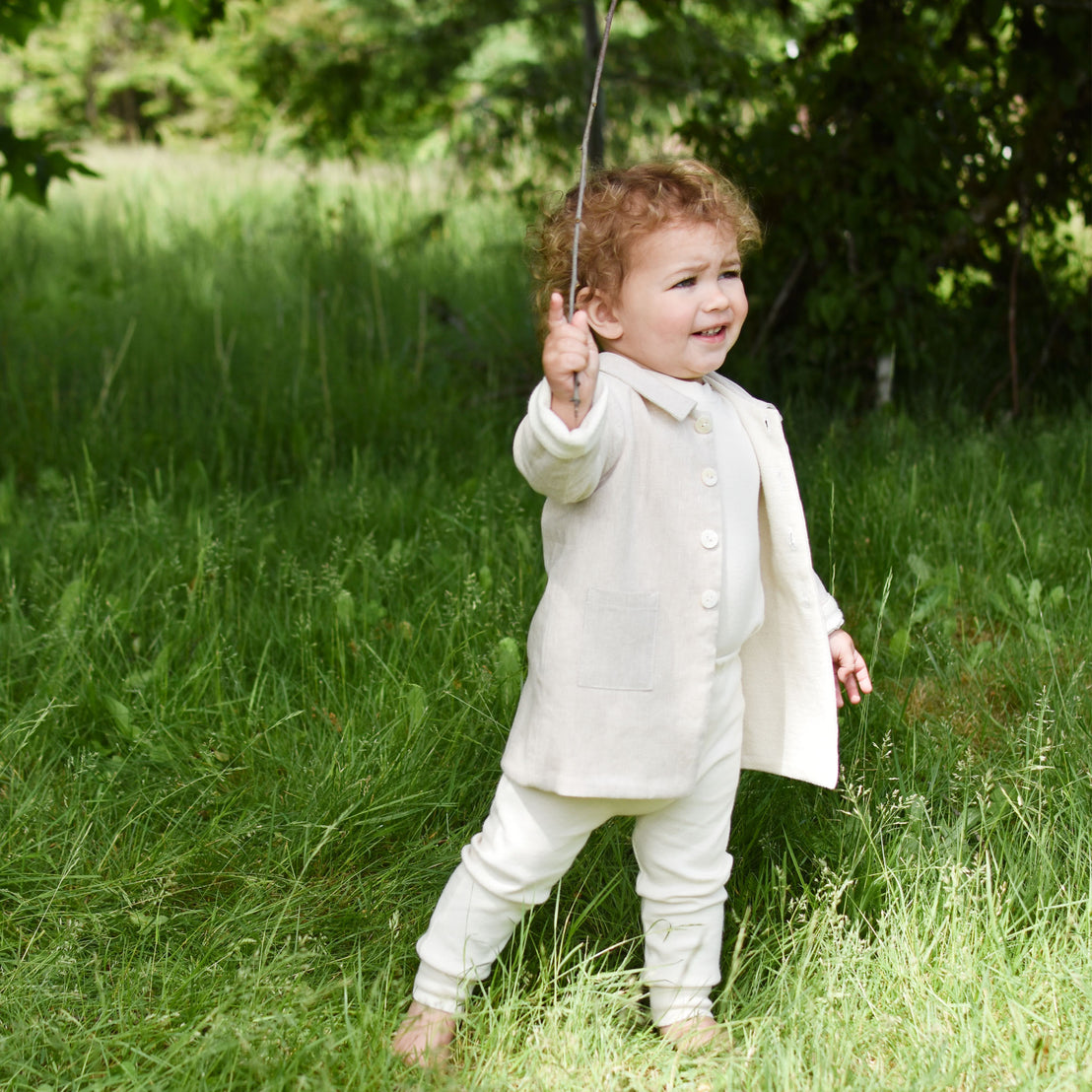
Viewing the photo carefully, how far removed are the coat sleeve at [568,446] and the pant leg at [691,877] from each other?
1.35 ft

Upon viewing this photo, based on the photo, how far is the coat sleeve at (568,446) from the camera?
1607 millimetres

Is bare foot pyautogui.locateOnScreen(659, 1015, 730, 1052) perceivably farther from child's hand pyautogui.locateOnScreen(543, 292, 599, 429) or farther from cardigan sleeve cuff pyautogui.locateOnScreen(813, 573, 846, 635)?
child's hand pyautogui.locateOnScreen(543, 292, 599, 429)

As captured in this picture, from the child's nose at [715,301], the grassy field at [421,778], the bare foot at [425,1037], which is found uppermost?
the child's nose at [715,301]

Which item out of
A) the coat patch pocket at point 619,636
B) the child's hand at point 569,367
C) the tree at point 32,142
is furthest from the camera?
the tree at point 32,142

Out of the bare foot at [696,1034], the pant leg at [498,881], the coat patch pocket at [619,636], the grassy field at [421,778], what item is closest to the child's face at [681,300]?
the coat patch pocket at [619,636]

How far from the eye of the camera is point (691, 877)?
76.4 inches

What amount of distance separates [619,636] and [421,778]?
2.58 feet

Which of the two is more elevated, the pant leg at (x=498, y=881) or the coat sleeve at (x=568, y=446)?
the coat sleeve at (x=568, y=446)

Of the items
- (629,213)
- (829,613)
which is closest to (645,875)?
(829,613)

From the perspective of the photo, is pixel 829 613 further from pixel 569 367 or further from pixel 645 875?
pixel 569 367

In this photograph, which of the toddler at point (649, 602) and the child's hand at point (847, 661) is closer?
the toddler at point (649, 602)

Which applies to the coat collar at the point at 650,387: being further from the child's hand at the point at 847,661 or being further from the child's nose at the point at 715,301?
the child's hand at the point at 847,661

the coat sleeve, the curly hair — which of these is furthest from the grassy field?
the curly hair

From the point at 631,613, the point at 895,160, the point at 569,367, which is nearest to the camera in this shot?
the point at 569,367
